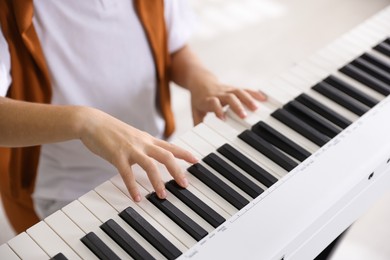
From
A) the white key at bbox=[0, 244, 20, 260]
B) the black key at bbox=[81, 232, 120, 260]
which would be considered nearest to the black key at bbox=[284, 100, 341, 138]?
the black key at bbox=[81, 232, 120, 260]

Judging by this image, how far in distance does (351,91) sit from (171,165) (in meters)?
0.41

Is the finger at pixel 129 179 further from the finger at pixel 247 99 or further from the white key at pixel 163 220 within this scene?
the finger at pixel 247 99

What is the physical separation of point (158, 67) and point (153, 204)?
42 cm

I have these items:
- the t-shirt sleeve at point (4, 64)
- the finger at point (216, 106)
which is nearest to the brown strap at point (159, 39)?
the finger at point (216, 106)

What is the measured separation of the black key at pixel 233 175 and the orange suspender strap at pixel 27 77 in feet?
1.12

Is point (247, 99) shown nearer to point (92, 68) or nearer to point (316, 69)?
point (316, 69)

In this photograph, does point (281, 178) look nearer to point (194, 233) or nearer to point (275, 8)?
point (194, 233)

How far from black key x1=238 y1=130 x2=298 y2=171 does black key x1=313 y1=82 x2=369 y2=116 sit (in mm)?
185

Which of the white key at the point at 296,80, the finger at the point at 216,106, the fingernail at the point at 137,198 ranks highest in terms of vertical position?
the fingernail at the point at 137,198

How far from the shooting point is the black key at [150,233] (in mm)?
842

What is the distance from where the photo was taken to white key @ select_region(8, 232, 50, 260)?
0.84 m

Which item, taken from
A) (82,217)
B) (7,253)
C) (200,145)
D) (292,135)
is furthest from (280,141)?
(7,253)

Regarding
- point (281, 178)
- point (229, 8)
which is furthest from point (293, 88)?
point (229, 8)

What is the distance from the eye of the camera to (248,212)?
889 millimetres
